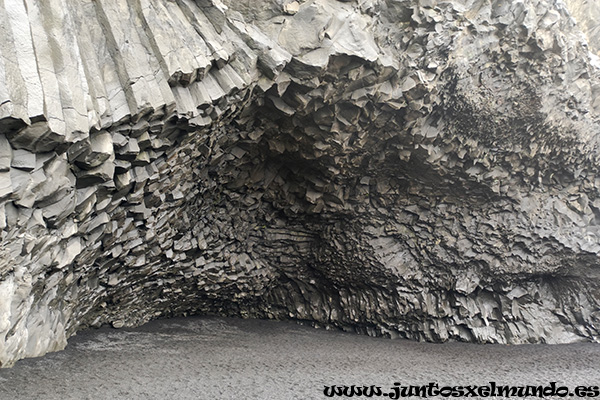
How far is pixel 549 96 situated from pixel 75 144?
6.55m

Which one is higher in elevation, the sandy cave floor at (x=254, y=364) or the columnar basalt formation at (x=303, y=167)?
the columnar basalt formation at (x=303, y=167)

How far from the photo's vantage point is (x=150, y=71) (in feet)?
12.6

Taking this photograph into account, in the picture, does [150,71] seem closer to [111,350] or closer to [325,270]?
[111,350]

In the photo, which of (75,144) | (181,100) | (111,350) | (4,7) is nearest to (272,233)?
(111,350)

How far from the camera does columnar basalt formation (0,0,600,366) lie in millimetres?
3387

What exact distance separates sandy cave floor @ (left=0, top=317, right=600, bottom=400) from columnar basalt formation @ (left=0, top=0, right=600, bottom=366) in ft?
1.11

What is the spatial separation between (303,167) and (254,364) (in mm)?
3053

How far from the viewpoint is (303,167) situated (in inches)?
268

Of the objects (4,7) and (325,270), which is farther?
(325,270)

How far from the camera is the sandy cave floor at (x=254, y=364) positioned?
3.73 metres

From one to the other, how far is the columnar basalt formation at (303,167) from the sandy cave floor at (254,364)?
0.34 meters

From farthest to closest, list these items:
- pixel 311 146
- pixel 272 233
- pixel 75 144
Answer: pixel 272 233, pixel 311 146, pixel 75 144

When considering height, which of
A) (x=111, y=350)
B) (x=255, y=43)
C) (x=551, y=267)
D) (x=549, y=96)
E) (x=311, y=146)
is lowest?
(x=111, y=350)

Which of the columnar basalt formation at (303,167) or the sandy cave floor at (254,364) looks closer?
the columnar basalt formation at (303,167)
